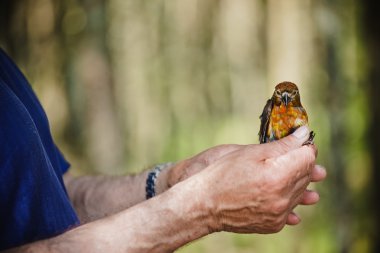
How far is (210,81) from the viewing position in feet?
13.5

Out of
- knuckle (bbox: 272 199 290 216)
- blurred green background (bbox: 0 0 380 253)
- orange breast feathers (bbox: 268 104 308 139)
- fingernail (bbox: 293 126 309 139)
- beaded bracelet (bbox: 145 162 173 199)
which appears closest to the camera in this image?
knuckle (bbox: 272 199 290 216)

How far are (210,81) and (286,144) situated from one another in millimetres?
2627

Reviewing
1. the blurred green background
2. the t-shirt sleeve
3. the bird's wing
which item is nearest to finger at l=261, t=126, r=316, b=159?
the bird's wing

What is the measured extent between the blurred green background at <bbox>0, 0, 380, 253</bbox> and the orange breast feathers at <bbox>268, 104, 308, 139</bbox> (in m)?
2.06

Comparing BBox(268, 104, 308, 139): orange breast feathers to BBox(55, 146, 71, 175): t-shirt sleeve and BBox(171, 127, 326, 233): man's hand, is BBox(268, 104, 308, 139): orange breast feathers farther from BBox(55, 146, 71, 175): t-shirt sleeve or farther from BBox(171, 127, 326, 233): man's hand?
BBox(55, 146, 71, 175): t-shirt sleeve

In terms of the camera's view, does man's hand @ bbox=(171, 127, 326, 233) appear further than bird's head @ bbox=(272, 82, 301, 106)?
No

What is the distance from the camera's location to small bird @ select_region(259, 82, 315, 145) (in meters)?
1.82

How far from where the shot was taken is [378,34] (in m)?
3.78

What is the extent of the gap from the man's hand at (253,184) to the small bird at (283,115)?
0.32 metres

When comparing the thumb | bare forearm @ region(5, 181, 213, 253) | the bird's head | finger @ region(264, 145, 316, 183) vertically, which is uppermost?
the bird's head

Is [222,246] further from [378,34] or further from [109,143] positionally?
[378,34]

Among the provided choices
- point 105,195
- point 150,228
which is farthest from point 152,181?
point 150,228

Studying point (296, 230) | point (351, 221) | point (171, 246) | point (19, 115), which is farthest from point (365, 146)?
point (19, 115)

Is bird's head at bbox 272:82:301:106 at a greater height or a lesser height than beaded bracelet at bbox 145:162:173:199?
greater
